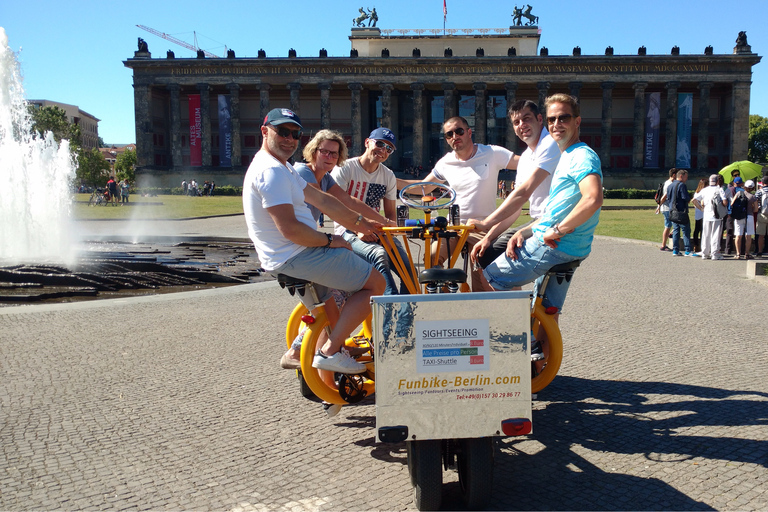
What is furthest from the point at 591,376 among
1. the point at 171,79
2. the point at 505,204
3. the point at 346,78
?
the point at 171,79

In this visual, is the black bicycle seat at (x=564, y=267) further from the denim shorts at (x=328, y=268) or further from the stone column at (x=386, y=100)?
the stone column at (x=386, y=100)

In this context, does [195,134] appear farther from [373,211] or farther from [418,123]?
[373,211]

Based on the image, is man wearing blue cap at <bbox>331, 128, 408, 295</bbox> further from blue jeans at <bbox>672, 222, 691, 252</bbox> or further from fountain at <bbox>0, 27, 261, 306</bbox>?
blue jeans at <bbox>672, 222, 691, 252</bbox>

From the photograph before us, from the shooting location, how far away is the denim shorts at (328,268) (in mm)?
4207

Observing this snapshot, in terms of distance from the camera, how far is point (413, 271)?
4.43m

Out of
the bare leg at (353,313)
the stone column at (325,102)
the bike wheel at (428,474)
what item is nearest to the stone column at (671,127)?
the stone column at (325,102)

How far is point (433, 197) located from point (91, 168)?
315ft

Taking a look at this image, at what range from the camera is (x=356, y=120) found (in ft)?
232

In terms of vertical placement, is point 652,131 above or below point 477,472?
above

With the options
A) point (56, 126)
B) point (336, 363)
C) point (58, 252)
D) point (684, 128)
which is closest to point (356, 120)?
point (684, 128)

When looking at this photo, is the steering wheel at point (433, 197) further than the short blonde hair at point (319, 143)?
No

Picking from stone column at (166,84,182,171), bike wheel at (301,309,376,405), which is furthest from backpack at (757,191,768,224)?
stone column at (166,84,182,171)

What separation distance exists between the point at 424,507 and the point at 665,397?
8.65 feet

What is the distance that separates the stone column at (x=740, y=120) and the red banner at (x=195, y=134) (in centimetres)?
5489
